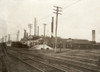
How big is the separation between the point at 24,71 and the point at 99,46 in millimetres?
50747

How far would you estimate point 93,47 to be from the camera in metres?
56.6

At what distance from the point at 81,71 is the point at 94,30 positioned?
65724mm

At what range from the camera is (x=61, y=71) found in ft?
39.1

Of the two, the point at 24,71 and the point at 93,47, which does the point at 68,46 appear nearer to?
the point at 93,47

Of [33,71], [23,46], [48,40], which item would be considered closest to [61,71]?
[33,71]

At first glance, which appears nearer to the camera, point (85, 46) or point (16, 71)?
point (16, 71)

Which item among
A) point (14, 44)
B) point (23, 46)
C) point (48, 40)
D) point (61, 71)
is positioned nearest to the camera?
point (61, 71)

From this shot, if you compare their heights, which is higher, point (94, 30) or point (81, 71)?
point (94, 30)

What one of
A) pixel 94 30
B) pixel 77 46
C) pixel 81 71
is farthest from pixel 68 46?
pixel 81 71

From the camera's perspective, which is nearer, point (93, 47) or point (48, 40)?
point (93, 47)

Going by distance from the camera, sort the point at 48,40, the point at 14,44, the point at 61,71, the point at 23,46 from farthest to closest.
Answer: the point at 48,40 < the point at 14,44 < the point at 23,46 < the point at 61,71

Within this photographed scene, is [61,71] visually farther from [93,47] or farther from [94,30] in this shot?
[94,30]

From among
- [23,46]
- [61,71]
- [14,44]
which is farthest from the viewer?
[14,44]

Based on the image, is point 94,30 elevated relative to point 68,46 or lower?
elevated
